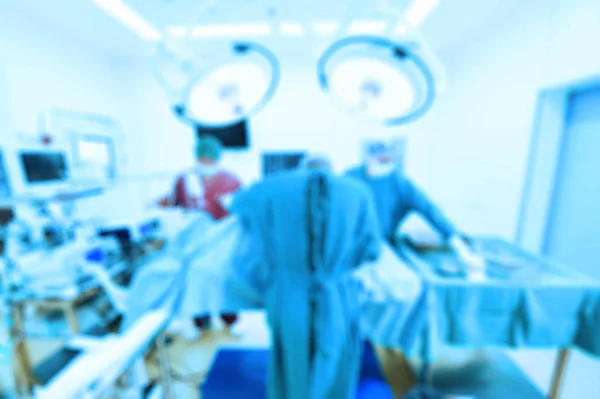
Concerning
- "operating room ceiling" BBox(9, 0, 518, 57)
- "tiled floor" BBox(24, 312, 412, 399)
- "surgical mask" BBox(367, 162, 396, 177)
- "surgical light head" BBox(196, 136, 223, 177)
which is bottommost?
"tiled floor" BBox(24, 312, 412, 399)

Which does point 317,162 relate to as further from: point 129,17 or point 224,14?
point 129,17

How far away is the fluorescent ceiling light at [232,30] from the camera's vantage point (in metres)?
2.32

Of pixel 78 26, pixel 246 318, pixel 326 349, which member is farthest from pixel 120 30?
pixel 326 349

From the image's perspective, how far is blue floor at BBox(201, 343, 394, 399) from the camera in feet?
4.23

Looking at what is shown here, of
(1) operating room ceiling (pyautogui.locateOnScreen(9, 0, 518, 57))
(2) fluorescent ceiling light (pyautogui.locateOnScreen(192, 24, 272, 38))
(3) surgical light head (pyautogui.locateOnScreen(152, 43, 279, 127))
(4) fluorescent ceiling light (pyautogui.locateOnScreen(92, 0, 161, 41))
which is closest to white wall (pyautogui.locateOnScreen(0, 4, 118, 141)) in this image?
(1) operating room ceiling (pyautogui.locateOnScreen(9, 0, 518, 57))

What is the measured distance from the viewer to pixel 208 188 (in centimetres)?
207

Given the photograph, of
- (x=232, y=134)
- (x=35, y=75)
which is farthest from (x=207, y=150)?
(x=35, y=75)

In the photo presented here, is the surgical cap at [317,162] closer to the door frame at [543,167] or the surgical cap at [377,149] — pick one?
the surgical cap at [377,149]

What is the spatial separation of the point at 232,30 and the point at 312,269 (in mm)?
2558

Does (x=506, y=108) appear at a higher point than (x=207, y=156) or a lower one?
higher

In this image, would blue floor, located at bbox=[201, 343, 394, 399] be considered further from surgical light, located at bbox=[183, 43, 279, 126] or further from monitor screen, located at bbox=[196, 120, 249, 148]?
monitor screen, located at bbox=[196, 120, 249, 148]

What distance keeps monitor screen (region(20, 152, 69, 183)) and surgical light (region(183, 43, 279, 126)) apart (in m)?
1.92

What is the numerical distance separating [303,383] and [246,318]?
1.43 meters

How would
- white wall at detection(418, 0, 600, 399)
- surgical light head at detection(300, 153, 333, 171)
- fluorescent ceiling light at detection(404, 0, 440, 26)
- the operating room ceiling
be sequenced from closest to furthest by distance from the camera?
surgical light head at detection(300, 153, 333, 171), white wall at detection(418, 0, 600, 399), the operating room ceiling, fluorescent ceiling light at detection(404, 0, 440, 26)
